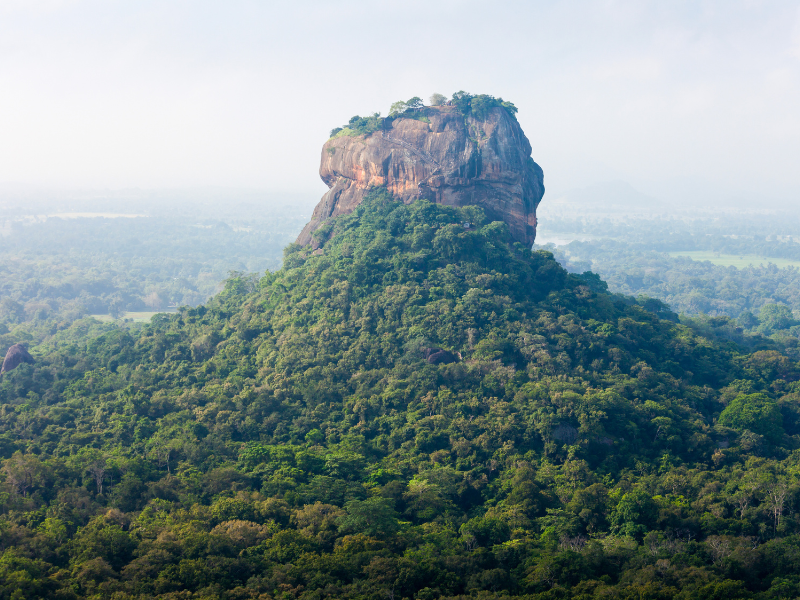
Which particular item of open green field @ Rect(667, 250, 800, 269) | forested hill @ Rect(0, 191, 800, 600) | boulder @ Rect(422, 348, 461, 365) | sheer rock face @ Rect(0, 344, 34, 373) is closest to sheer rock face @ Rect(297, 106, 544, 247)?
forested hill @ Rect(0, 191, 800, 600)

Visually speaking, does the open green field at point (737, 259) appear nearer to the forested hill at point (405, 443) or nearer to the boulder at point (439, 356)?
the forested hill at point (405, 443)

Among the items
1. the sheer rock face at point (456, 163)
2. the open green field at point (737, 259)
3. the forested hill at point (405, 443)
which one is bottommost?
the forested hill at point (405, 443)

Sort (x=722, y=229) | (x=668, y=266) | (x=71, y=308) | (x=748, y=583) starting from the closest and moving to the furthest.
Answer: (x=748, y=583), (x=71, y=308), (x=668, y=266), (x=722, y=229)

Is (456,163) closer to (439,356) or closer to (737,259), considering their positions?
(439,356)

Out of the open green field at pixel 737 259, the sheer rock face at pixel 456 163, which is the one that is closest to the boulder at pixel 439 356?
the sheer rock face at pixel 456 163

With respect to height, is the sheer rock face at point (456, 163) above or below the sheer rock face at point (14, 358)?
above

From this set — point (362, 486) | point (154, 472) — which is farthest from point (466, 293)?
point (154, 472)

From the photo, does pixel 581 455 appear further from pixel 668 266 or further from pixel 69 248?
pixel 69 248
